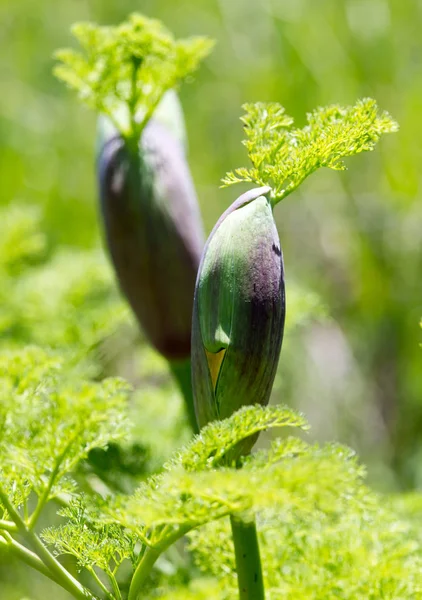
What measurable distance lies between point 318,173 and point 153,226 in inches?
46.3

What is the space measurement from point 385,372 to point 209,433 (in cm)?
147

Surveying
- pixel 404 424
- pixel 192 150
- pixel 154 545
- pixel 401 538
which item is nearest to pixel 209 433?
pixel 154 545

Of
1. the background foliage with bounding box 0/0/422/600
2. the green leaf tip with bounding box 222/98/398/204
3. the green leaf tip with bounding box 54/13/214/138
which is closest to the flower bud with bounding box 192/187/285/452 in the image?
the green leaf tip with bounding box 222/98/398/204

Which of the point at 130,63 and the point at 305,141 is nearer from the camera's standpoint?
the point at 305,141

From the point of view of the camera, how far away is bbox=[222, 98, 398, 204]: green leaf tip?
321mm

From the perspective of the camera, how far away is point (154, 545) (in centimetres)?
30

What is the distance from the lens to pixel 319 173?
1.65m

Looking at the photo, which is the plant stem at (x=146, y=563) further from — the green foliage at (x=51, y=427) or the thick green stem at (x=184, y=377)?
the thick green stem at (x=184, y=377)

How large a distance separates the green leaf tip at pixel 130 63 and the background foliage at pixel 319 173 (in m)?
0.86

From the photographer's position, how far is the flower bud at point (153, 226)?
507 millimetres

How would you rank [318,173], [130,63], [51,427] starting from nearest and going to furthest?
[51,427], [130,63], [318,173]

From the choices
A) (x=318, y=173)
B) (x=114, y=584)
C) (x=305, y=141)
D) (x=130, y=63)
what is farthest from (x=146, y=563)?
(x=318, y=173)

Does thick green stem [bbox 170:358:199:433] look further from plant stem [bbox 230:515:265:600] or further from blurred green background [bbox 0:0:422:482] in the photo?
blurred green background [bbox 0:0:422:482]

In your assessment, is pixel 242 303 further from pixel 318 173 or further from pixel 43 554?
pixel 318 173
